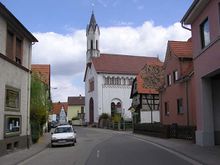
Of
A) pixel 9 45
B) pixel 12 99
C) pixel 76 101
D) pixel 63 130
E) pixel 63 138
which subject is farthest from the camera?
pixel 76 101

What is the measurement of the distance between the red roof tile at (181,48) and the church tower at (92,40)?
56.7 m

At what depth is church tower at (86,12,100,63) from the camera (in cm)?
9206

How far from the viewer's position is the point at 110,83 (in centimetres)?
8175

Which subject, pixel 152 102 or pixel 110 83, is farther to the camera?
pixel 110 83

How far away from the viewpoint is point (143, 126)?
40.5 metres

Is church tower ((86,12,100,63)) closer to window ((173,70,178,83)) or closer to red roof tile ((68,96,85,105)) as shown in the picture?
red roof tile ((68,96,85,105))

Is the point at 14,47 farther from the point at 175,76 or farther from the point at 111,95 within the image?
the point at 111,95

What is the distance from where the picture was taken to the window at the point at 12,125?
20.3 meters

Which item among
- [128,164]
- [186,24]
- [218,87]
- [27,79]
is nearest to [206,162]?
[128,164]

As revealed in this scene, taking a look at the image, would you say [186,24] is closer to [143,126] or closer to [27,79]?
[27,79]

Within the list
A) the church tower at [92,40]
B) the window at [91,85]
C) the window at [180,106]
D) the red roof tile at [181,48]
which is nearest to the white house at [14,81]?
the red roof tile at [181,48]

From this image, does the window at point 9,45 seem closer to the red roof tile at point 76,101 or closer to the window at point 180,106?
the window at point 180,106

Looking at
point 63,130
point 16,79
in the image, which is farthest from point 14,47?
point 63,130

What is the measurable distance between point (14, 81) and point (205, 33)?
37.3 feet
